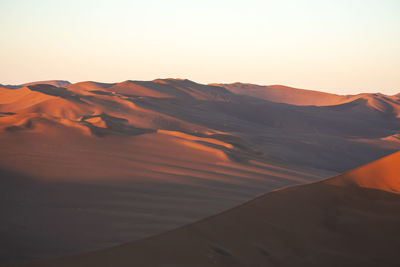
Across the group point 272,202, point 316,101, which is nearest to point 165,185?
point 272,202

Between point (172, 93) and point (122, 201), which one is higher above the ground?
point (172, 93)

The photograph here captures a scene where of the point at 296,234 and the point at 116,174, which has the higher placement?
the point at 296,234

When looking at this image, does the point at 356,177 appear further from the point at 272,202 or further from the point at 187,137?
the point at 187,137

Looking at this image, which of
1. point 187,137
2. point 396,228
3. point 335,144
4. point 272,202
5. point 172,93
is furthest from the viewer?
point 172,93

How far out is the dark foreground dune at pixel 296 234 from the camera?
4.19 m

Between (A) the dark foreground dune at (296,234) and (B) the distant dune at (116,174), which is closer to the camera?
(A) the dark foreground dune at (296,234)

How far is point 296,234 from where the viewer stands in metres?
5.02

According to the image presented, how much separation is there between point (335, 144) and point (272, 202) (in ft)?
85.4

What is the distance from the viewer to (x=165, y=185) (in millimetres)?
8383

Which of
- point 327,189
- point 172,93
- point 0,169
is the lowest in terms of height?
point 0,169

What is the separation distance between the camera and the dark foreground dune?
419 centimetres

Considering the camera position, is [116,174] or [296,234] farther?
[116,174]

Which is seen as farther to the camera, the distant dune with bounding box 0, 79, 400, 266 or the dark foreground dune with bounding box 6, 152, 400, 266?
the distant dune with bounding box 0, 79, 400, 266

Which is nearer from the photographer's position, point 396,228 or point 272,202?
point 396,228
